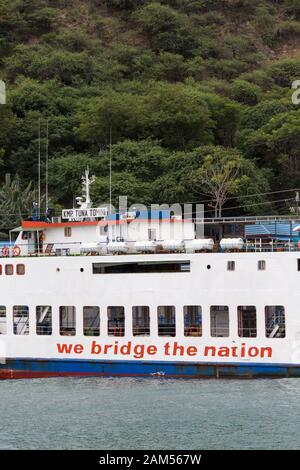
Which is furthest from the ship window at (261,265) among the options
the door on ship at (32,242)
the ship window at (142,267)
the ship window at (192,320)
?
the door on ship at (32,242)

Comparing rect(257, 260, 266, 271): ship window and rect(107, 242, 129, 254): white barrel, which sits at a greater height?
rect(107, 242, 129, 254): white barrel

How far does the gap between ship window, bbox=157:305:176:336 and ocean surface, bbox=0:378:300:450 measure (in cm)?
174

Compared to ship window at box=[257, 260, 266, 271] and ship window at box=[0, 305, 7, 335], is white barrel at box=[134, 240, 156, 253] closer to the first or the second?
ship window at box=[257, 260, 266, 271]

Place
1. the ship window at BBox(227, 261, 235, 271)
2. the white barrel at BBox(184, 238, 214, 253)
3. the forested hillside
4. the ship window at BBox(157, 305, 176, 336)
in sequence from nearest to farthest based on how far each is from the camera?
the ship window at BBox(227, 261, 235, 271), the white barrel at BBox(184, 238, 214, 253), the ship window at BBox(157, 305, 176, 336), the forested hillside

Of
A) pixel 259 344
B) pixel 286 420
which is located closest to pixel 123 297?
pixel 259 344

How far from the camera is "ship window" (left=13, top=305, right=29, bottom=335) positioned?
125 ft

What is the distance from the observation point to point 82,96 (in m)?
76.3

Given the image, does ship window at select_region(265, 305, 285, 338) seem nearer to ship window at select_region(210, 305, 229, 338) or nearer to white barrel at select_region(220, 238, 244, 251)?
ship window at select_region(210, 305, 229, 338)

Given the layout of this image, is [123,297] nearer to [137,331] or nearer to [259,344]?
[137,331]

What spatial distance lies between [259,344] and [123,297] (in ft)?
17.0

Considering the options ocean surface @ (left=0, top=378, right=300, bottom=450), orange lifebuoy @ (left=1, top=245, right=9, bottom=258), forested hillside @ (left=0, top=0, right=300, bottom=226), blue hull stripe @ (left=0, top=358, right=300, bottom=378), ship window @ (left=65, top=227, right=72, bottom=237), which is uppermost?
forested hillside @ (left=0, top=0, right=300, bottom=226)

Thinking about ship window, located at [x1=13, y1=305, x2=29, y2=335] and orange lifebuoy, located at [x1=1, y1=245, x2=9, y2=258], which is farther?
orange lifebuoy, located at [x1=1, y1=245, x2=9, y2=258]

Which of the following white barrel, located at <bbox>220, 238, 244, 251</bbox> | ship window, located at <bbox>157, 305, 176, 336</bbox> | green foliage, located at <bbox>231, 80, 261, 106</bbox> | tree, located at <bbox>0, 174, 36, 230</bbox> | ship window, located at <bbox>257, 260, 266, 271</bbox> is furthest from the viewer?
green foliage, located at <bbox>231, 80, 261, 106</bbox>

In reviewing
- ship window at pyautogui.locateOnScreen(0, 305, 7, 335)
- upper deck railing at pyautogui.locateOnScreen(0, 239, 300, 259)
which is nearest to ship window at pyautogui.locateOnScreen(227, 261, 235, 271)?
upper deck railing at pyautogui.locateOnScreen(0, 239, 300, 259)
